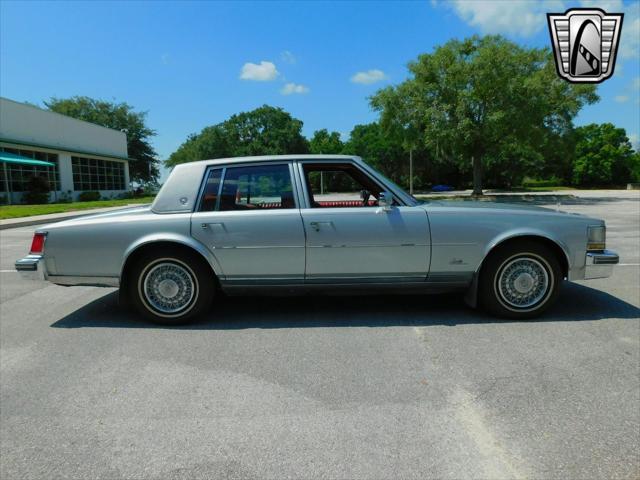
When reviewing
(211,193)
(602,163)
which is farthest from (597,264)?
(602,163)

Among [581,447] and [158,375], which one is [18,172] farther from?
[581,447]

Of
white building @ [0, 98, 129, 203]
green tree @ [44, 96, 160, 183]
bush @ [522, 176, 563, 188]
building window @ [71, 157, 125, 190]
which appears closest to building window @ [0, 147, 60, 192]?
white building @ [0, 98, 129, 203]

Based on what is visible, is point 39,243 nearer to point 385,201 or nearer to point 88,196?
point 385,201

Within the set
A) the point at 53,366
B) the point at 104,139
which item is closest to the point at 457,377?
the point at 53,366

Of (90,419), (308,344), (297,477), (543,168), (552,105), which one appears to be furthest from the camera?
(543,168)

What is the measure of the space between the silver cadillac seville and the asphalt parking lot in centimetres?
36

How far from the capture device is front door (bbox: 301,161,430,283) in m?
4.34

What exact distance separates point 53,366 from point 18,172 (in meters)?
34.0

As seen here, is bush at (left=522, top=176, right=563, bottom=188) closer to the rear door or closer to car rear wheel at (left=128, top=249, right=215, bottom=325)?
the rear door

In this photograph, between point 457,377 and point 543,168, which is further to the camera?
point 543,168

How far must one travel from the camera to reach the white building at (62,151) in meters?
31.0

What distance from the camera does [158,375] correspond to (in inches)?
132

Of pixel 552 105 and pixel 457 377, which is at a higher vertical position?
pixel 552 105

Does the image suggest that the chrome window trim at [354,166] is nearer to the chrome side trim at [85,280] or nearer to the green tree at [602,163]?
the chrome side trim at [85,280]
